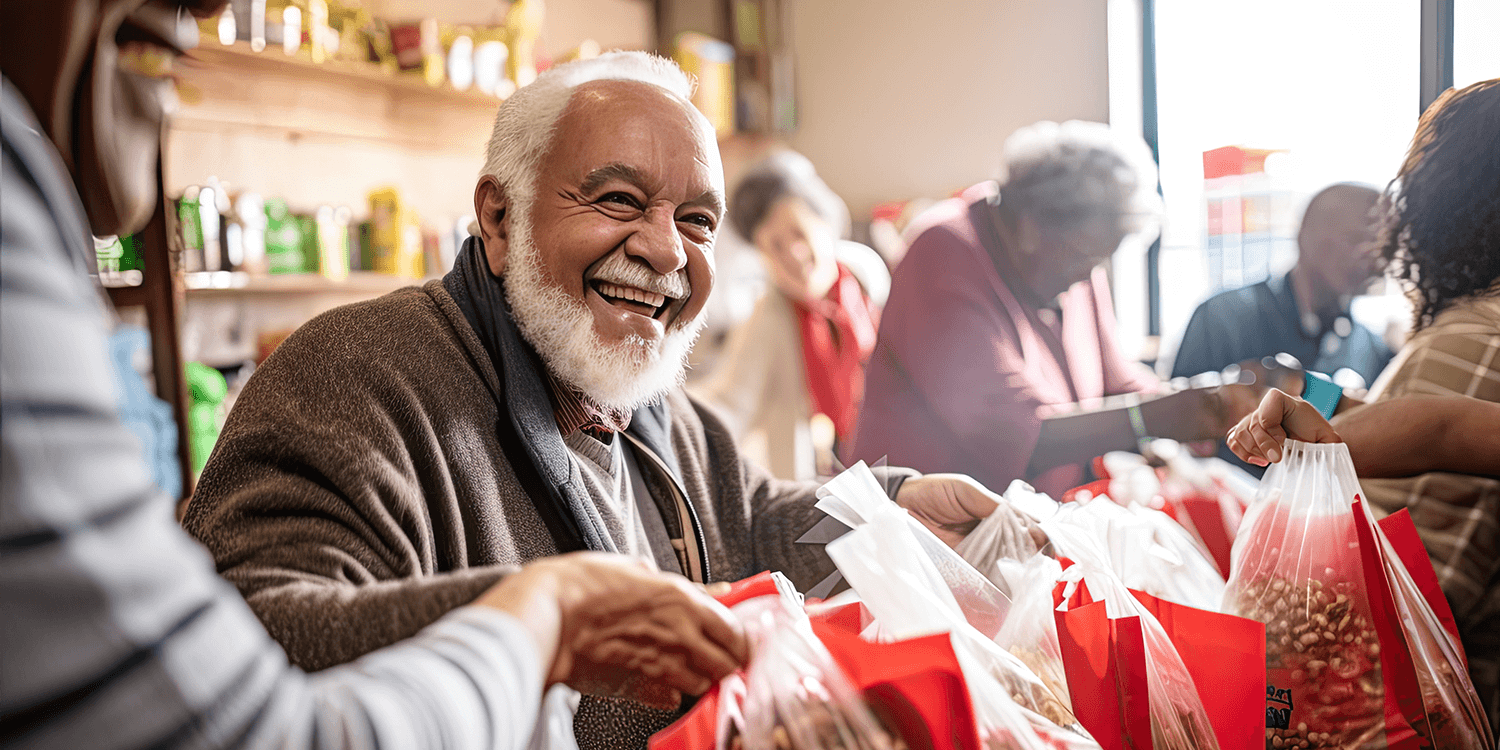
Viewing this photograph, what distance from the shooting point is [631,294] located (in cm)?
110

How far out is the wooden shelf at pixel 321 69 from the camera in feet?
8.37

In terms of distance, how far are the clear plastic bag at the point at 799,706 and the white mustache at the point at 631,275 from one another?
0.57 m

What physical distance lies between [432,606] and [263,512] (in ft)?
0.79

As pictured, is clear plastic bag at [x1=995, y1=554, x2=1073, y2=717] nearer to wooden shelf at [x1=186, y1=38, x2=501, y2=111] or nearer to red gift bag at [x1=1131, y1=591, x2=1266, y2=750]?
red gift bag at [x1=1131, y1=591, x2=1266, y2=750]

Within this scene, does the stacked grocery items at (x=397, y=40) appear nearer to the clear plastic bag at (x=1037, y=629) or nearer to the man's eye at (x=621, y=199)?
the man's eye at (x=621, y=199)

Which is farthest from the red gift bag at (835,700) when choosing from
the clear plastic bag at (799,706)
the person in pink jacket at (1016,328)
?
the person in pink jacket at (1016,328)

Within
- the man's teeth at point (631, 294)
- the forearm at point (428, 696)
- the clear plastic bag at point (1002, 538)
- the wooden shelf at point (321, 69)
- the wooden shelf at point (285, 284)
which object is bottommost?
the clear plastic bag at point (1002, 538)

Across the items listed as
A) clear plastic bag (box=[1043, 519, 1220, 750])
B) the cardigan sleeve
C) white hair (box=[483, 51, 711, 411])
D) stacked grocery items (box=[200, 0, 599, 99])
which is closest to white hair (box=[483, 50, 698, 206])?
white hair (box=[483, 51, 711, 411])

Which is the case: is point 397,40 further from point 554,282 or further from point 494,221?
point 554,282

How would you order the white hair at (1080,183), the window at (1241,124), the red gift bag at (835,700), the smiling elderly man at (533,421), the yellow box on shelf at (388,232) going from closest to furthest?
the red gift bag at (835,700) → the smiling elderly man at (533,421) → the white hair at (1080,183) → the yellow box on shelf at (388,232) → the window at (1241,124)

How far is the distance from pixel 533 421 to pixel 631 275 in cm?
24

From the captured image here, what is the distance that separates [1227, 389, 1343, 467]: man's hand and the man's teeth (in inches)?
29.1

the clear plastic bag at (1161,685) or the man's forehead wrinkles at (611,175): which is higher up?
the man's forehead wrinkles at (611,175)

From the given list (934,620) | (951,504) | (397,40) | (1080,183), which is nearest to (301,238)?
(397,40)
